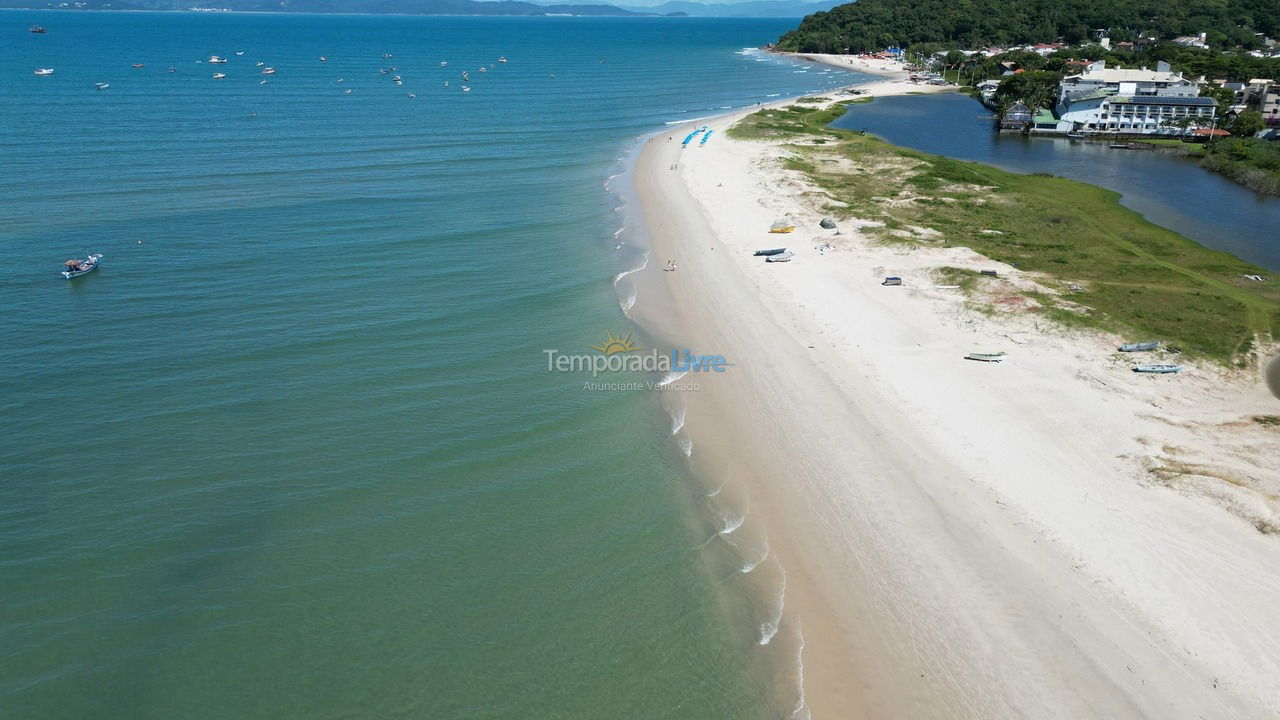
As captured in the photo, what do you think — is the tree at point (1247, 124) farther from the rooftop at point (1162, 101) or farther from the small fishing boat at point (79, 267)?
the small fishing boat at point (79, 267)

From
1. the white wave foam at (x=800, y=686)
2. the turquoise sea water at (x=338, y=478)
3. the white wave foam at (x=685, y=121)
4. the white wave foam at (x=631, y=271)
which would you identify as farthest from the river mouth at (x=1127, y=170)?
the white wave foam at (x=800, y=686)

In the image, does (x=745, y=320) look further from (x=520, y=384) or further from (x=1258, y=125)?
(x=1258, y=125)

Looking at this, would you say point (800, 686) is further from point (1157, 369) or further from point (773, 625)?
point (1157, 369)

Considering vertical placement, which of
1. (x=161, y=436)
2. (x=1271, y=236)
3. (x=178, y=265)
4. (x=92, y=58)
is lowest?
(x=1271, y=236)

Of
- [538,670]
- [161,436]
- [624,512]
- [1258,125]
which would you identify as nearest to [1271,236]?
[1258,125]

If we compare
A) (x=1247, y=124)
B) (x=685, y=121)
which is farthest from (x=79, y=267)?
(x=1247, y=124)

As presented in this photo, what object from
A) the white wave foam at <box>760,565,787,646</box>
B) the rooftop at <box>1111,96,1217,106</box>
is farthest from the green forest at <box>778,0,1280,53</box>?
the white wave foam at <box>760,565,787,646</box>
